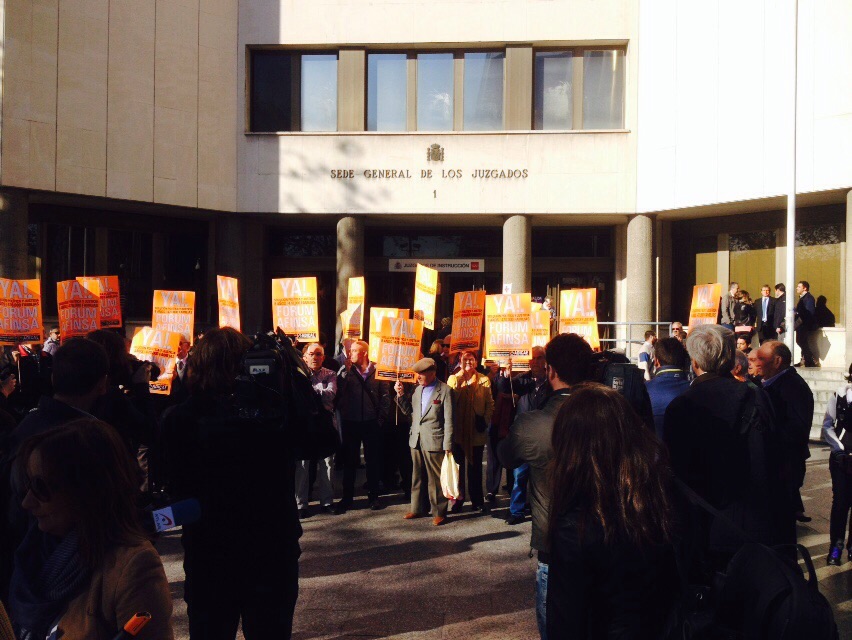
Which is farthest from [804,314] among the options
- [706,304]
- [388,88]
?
[388,88]

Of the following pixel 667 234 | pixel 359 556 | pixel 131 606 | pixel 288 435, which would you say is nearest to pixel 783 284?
pixel 667 234

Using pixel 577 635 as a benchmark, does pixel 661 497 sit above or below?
above

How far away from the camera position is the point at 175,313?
38.8 feet

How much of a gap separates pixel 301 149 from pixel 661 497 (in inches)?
815

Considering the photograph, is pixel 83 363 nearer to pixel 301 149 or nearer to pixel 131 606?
pixel 131 606

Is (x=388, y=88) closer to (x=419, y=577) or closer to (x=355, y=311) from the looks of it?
(x=355, y=311)

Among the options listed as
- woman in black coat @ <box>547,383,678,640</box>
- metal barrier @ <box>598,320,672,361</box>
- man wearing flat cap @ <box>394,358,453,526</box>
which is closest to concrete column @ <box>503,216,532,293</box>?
metal barrier @ <box>598,320,672,361</box>

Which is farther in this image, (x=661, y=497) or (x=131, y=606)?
(x=661, y=497)

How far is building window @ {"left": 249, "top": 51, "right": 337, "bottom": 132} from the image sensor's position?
2284 centimetres

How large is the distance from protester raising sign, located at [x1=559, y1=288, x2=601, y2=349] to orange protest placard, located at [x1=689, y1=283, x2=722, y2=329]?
2.27m

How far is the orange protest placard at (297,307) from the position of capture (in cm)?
1191

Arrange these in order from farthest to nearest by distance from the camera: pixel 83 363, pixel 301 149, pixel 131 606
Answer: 1. pixel 301 149
2. pixel 83 363
3. pixel 131 606

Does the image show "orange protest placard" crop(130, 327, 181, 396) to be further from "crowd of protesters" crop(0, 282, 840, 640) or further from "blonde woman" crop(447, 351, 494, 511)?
"crowd of protesters" crop(0, 282, 840, 640)

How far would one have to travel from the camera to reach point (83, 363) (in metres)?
3.82
